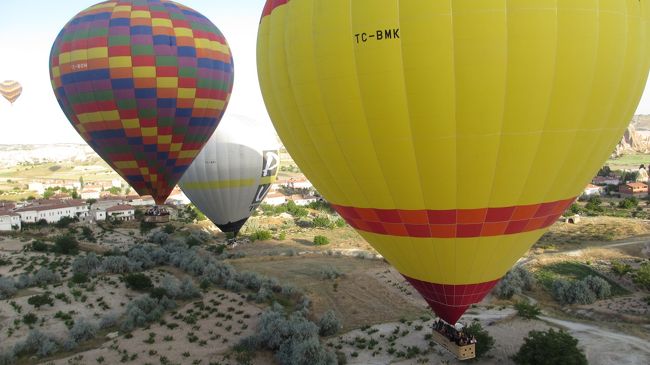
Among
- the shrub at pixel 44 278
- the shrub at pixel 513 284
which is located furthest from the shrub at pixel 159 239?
the shrub at pixel 513 284

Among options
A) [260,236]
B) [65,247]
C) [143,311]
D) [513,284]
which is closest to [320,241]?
[260,236]

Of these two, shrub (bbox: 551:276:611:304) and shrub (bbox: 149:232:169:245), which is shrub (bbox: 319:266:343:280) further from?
shrub (bbox: 149:232:169:245)

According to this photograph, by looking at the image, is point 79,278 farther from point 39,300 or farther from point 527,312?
point 527,312

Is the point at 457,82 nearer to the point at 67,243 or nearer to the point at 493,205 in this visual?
the point at 493,205

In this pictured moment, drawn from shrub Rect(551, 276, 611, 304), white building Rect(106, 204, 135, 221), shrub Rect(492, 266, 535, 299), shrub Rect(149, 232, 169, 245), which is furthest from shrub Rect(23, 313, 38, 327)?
white building Rect(106, 204, 135, 221)

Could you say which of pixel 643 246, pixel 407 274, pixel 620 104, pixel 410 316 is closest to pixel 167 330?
pixel 410 316

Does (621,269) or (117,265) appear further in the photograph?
(621,269)
